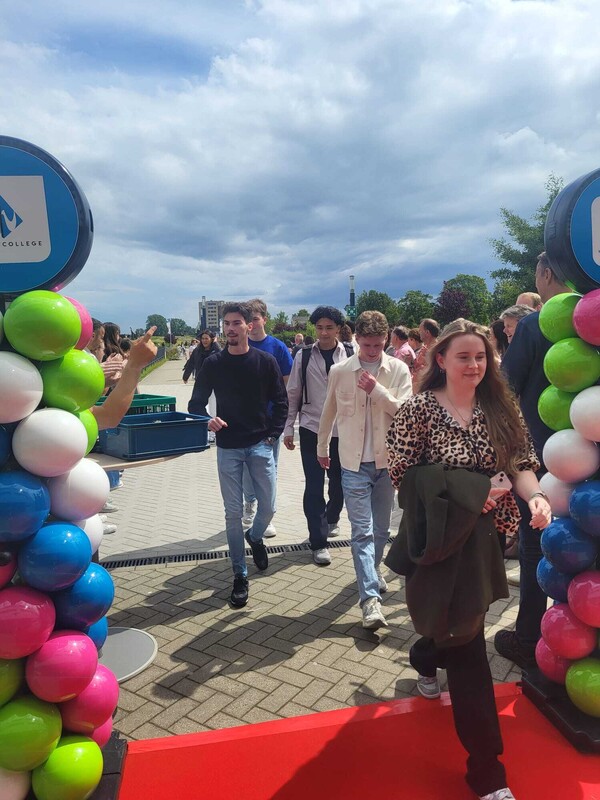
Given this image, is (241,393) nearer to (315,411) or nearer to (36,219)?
(315,411)

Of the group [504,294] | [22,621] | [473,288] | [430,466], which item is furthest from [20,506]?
[473,288]

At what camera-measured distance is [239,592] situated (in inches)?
167

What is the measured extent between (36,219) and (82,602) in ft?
4.92

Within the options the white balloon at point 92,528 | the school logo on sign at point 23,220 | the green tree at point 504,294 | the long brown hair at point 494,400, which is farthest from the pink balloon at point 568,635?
the green tree at point 504,294

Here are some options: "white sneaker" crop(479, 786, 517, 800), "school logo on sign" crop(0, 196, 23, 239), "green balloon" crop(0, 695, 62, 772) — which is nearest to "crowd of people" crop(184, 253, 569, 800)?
"white sneaker" crop(479, 786, 517, 800)

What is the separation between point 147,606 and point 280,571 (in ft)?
3.79

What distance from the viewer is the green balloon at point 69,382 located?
222cm

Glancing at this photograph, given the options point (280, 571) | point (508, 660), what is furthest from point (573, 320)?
point (280, 571)

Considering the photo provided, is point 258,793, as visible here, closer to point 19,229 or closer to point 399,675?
point 399,675

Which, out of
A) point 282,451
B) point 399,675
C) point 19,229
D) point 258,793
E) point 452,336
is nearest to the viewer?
point 19,229

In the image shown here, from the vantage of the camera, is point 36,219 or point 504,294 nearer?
point 36,219

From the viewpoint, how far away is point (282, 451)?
11156mm

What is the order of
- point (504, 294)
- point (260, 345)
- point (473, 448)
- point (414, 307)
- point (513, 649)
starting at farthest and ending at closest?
point (414, 307)
point (504, 294)
point (260, 345)
point (513, 649)
point (473, 448)

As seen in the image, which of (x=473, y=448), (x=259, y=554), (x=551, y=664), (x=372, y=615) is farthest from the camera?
(x=259, y=554)
